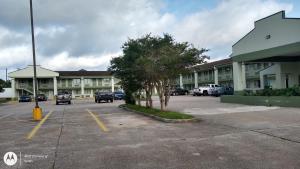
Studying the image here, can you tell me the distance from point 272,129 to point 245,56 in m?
16.9

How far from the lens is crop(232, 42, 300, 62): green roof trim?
74.3ft

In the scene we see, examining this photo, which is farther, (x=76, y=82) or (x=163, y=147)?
(x=76, y=82)

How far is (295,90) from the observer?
21031 millimetres

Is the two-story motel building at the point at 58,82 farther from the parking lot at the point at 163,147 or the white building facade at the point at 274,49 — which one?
the parking lot at the point at 163,147

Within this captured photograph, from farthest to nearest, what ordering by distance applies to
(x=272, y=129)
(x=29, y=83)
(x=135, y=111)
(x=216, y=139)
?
(x=29, y=83)
(x=135, y=111)
(x=272, y=129)
(x=216, y=139)

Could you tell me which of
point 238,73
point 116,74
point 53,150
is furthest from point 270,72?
point 53,150

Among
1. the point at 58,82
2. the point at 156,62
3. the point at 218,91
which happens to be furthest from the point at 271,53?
the point at 58,82

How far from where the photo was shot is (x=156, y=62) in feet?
57.7

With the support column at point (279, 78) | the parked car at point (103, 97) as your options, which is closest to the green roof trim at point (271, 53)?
the support column at point (279, 78)

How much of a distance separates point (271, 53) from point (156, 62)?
36.7ft

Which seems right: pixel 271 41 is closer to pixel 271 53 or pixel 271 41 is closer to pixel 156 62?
pixel 271 53

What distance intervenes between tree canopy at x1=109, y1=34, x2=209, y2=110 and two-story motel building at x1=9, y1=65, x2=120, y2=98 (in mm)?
46648

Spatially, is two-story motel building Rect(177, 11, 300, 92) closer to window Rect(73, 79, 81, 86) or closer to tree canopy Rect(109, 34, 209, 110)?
tree canopy Rect(109, 34, 209, 110)

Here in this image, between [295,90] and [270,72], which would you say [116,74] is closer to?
[295,90]
